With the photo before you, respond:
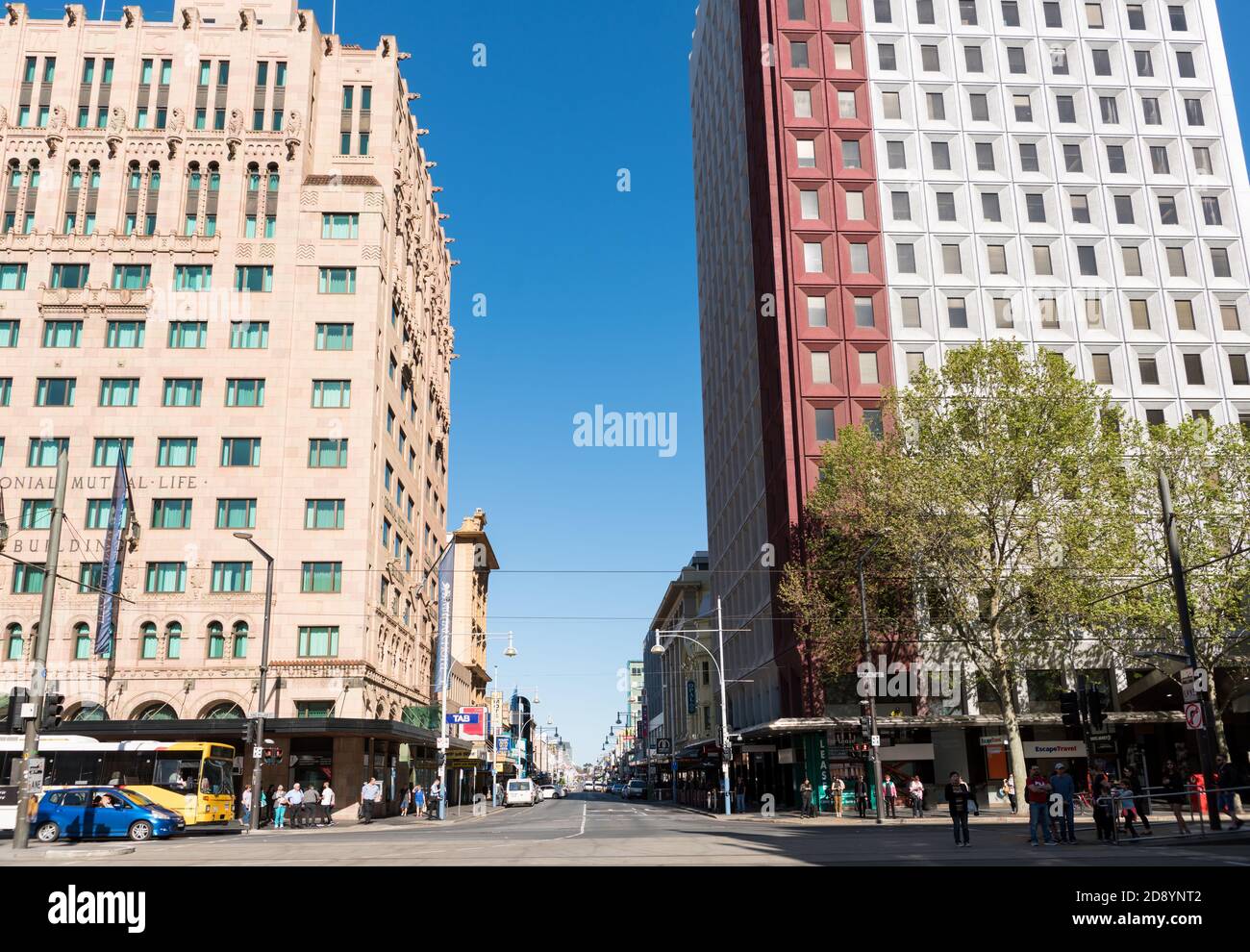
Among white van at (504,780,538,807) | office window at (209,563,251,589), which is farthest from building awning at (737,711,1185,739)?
white van at (504,780,538,807)

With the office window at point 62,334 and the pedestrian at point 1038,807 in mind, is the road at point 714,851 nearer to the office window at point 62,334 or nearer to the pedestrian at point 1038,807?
the pedestrian at point 1038,807

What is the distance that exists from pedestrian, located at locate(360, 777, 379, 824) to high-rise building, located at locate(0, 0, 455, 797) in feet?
7.55

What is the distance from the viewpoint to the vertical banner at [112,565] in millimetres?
47750

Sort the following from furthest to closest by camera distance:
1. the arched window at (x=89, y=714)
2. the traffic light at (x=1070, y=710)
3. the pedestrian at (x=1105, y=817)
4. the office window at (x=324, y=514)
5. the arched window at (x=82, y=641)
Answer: the office window at (x=324, y=514), the arched window at (x=82, y=641), the arched window at (x=89, y=714), the traffic light at (x=1070, y=710), the pedestrian at (x=1105, y=817)

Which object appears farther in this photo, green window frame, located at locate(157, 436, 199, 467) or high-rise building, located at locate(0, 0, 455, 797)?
green window frame, located at locate(157, 436, 199, 467)

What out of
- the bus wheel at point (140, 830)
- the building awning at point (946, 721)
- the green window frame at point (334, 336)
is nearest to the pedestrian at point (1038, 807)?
the building awning at point (946, 721)

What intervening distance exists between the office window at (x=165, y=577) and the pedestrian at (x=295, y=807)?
13986 millimetres

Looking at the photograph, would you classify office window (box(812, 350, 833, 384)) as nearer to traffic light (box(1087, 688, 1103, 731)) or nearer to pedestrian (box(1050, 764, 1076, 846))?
traffic light (box(1087, 688, 1103, 731))

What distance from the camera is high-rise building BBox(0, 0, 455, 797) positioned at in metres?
50.4

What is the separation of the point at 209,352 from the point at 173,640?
16.0 m
